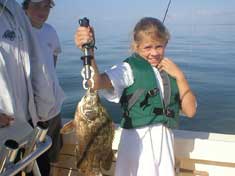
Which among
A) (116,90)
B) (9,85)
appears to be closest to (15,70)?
(9,85)

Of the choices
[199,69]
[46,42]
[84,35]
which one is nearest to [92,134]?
[84,35]

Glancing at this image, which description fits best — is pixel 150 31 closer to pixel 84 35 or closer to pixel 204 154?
pixel 84 35

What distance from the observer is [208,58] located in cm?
1545

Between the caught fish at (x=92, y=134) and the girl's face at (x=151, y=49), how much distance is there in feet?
1.90

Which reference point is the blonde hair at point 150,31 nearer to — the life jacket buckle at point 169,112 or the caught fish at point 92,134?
the life jacket buckle at point 169,112

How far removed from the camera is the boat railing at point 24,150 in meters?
1.90

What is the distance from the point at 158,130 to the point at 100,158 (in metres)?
0.49

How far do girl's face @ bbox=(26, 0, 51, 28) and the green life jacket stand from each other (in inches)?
45.9

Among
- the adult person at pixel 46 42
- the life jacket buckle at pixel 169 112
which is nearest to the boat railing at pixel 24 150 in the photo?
the life jacket buckle at pixel 169 112

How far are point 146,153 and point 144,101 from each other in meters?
0.36

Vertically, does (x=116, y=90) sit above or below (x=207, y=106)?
above

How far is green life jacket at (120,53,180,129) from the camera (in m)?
3.04

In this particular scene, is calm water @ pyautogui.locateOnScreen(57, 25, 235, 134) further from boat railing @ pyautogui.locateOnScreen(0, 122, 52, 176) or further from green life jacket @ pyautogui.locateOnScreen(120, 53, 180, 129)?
boat railing @ pyautogui.locateOnScreen(0, 122, 52, 176)

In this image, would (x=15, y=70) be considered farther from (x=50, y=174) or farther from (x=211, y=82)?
(x=211, y=82)
